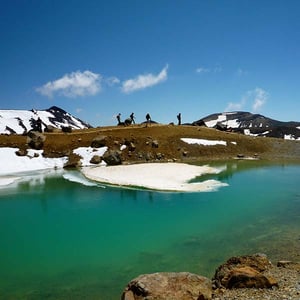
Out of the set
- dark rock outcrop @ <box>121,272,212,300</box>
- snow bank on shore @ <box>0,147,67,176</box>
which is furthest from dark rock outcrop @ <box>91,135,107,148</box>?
dark rock outcrop @ <box>121,272,212,300</box>

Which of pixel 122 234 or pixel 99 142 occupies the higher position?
pixel 99 142

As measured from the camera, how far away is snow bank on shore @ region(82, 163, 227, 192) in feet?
124

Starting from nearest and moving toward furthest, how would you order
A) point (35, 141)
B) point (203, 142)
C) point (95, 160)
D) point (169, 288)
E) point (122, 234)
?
point (169, 288) < point (122, 234) < point (95, 160) < point (35, 141) < point (203, 142)

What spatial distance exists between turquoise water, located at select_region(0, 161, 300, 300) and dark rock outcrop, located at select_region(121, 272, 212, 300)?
312 cm

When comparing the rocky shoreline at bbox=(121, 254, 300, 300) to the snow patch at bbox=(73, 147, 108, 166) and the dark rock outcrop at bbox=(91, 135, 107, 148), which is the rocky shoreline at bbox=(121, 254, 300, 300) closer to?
the snow patch at bbox=(73, 147, 108, 166)

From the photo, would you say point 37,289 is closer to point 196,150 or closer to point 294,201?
point 294,201

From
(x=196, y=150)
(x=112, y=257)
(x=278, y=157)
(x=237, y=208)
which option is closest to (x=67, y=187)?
(x=237, y=208)

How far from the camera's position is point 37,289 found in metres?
15.5

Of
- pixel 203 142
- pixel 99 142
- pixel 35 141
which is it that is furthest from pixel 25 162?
pixel 203 142

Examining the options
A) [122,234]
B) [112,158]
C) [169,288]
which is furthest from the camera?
[112,158]

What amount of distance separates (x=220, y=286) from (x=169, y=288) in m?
2.19

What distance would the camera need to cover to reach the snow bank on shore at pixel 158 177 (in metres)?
37.9

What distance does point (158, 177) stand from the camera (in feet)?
145

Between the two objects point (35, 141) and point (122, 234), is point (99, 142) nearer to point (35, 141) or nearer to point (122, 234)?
point (35, 141)
